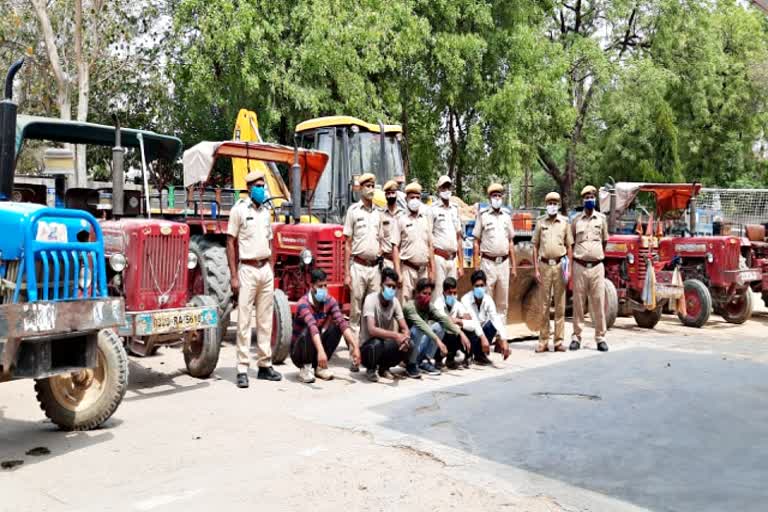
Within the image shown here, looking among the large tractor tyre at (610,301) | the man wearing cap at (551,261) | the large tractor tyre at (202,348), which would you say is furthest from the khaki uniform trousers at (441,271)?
the large tractor tyre at (610,301)

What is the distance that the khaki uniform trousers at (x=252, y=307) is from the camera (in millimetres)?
7727

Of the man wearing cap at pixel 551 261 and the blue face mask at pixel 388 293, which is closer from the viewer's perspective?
the blue face mask at pixel 388 293

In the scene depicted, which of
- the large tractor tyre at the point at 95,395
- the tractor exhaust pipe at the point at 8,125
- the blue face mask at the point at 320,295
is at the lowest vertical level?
the large tractor tyre at the point at 95,395

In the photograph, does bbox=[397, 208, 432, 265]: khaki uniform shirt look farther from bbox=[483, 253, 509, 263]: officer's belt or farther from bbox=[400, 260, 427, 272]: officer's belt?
bbox=[483, 253, 509, 263]: officer's belt

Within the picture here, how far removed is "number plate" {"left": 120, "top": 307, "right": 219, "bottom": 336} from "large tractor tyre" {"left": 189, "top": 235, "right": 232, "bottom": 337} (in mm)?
1596

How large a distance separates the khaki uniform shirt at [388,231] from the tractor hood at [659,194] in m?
5.85

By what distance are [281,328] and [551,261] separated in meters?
3.43

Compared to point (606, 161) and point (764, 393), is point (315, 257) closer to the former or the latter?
point (764, 393)

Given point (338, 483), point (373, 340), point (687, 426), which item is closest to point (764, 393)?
point (687, 426)

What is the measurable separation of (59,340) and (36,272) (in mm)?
477

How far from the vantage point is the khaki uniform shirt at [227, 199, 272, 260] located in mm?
7746

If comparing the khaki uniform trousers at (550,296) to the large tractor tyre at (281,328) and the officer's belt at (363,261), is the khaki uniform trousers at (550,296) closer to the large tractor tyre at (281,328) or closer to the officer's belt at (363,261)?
the officer's belt at (363,261)

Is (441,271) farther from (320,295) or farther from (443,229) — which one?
(320,295)

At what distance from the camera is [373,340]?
7871mm
